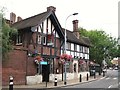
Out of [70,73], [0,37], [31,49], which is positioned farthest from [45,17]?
[0,37]

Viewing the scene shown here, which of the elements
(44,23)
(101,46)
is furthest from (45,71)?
(101,46)

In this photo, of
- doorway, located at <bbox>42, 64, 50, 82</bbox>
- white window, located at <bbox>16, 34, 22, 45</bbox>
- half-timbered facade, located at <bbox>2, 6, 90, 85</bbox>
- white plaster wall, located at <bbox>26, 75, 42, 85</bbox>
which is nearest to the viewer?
half-timbered facade, located at <bbox>2, 6, 90, 85</bbox>

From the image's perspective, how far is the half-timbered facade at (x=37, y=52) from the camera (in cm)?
3073

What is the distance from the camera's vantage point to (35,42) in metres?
35.7

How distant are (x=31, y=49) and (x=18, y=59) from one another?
4200 millimetres

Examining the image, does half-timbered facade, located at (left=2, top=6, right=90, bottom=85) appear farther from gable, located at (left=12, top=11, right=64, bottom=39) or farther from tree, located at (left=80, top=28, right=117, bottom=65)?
tree, located at (left=80, top=28, right=117, bottom=65)

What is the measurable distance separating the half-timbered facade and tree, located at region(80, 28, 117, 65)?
2164 centimetres

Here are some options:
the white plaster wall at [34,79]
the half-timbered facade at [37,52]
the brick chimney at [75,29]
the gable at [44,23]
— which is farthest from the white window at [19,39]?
the brick chimney at [75,29]

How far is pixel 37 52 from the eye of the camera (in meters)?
35.6

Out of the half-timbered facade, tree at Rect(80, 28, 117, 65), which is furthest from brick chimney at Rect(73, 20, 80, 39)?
tree at Rect(80, 28, 117, 65)

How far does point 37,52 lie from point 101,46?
3124cm

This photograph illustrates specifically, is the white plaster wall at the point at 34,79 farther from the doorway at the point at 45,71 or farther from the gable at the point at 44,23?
the gable at the point at 44,23

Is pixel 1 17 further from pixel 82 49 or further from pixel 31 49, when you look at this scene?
pixel 82 49

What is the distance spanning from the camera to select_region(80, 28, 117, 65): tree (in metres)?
64.9
